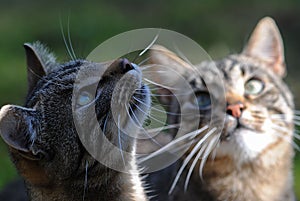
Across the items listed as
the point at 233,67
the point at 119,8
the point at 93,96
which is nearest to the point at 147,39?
the point at 233,67

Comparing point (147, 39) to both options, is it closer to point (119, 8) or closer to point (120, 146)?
point (120, 146)

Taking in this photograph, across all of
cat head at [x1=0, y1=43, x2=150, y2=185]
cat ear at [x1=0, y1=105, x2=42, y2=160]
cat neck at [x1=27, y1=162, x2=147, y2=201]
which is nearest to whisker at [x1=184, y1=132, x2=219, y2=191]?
cat neck at [x1=27, y1=162, x2=147, y2=201]

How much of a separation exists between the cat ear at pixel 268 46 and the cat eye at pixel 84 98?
58.9 inches

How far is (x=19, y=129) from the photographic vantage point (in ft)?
9.16

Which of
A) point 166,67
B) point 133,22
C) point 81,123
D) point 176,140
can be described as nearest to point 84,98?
point 81,123

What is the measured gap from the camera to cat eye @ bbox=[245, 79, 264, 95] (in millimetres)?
3768

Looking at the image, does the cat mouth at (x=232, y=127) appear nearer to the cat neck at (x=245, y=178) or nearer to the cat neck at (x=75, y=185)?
the cat neck at (x=245, y=178)

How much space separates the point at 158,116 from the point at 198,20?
470 cm

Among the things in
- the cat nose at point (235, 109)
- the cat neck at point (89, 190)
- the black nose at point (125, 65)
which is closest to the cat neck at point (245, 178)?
the cat nose at point (235, 109)

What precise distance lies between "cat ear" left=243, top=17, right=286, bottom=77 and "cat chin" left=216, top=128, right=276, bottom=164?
2.01ft

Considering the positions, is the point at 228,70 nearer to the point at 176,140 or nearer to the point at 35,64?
the point at 176,140

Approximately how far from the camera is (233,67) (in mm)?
3871

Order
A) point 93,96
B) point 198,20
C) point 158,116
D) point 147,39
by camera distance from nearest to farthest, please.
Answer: point 93,96, point 158,116, point 147,39, point 198,20

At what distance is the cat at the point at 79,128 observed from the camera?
2.90m
